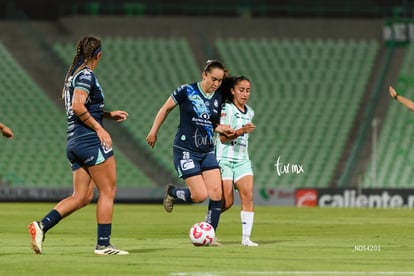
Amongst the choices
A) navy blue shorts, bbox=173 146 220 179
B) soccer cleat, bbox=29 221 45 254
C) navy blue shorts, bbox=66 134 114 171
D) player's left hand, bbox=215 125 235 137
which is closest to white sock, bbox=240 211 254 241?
navy blue shorts, bbox=173 146 220 179

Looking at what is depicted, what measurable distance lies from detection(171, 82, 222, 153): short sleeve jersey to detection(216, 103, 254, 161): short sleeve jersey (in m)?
0.42

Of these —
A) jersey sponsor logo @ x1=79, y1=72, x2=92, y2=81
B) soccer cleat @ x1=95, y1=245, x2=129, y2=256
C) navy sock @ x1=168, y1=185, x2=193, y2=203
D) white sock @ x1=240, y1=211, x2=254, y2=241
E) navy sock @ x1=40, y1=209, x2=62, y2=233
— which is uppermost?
jersey sponsor logo @ x1=79, y1=72, x2=92, y2=81

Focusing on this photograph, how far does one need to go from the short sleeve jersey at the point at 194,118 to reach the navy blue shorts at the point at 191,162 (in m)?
0.07

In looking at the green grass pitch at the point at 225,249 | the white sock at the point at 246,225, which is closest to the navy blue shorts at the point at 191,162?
the white sock at the point at 246,225

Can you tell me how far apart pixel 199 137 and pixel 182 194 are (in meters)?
0.86

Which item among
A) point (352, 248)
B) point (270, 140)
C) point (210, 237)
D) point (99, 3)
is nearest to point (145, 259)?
point (210, 237)

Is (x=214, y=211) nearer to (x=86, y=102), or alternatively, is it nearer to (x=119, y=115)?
(x=119, y=115)

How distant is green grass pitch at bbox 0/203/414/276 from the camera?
11.9 m

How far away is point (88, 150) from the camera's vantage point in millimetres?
13758

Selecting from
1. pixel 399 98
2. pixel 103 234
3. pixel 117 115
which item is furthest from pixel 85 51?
pixel 399 98

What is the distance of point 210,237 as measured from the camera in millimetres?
15484

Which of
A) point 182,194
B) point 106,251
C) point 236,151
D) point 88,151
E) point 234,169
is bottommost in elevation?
point 106,251

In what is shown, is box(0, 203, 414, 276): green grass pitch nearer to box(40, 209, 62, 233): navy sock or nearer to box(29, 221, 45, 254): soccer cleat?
box(29, 221, 45, 254): soccer cleat

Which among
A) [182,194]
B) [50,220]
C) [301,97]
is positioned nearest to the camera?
[50,220]
